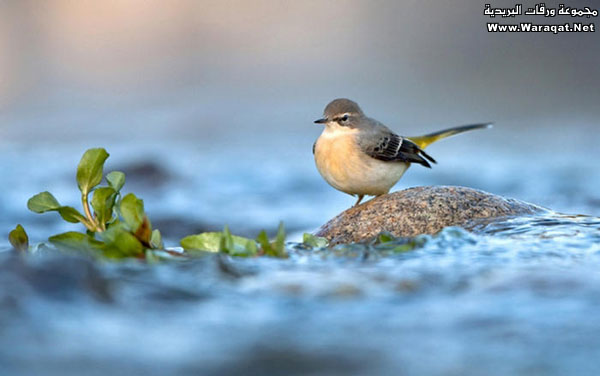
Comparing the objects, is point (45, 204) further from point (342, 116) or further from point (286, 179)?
point (286, 179)

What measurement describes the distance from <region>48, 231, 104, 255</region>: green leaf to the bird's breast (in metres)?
2.81

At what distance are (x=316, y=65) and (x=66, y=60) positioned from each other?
738 centimetres

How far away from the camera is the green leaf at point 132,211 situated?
4.61 m

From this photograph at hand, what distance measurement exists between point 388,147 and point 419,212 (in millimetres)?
895

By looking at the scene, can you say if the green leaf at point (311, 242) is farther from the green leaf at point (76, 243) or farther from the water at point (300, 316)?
the green leaf at point (76, 243)

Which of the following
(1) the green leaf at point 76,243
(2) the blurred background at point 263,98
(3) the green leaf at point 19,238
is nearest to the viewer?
(1) the green leaf at point 76,243

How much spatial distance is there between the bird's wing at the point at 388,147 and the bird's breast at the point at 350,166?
0.05 metres

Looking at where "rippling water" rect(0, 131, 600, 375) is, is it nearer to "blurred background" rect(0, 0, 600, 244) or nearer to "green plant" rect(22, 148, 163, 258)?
"green plant" rect(22, 148, 163, 258)

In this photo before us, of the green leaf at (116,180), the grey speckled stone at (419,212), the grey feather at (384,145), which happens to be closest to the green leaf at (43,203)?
the green leaf at (116,180)

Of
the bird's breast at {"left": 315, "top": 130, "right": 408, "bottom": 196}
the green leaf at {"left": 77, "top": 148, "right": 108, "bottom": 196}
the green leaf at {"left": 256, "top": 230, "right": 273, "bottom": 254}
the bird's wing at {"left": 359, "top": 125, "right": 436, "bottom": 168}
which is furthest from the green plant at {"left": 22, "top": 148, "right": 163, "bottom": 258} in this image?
the bird's wing at {"left": 359, "top": 125, "right": 436, "bottom": 168}

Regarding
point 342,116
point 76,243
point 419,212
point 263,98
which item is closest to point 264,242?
point 76,243

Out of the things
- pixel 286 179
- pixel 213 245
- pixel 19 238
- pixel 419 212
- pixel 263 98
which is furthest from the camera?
pixel 263 98

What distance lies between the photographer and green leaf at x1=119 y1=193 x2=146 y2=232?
4.61 metres

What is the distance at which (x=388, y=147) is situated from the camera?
7309 millimetres
